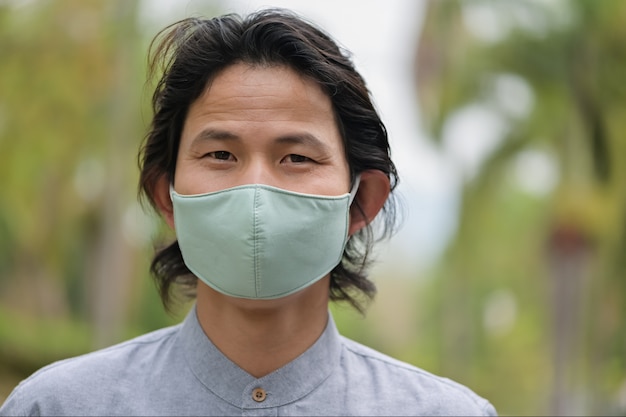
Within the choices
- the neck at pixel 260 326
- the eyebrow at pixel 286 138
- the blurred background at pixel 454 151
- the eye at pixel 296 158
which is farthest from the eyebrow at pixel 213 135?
the blurred background at pixel 454 151

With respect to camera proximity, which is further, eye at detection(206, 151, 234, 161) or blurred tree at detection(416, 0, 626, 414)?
blurred tree at detection(416, 0, 626, 414)

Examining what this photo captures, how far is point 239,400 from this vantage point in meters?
2.43

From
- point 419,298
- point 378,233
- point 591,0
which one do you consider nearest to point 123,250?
point 591,0

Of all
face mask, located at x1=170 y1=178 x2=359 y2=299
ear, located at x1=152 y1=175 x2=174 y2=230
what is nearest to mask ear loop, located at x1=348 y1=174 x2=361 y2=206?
face mask, located at x1=170 y1=178 x2=359 y2=299

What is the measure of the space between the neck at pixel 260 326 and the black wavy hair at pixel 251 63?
0.33 meters

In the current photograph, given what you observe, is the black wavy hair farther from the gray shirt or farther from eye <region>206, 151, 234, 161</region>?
the gray shirt

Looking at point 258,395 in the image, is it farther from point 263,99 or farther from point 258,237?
point 263,99

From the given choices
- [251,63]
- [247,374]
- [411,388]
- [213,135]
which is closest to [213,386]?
[247,374]

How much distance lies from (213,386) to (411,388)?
18.3 inches

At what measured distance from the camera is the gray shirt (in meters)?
2.40

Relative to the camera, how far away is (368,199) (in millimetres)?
2656

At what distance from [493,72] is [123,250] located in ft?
30.4

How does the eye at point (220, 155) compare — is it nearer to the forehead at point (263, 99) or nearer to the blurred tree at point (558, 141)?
the forehead at point (263, 99)

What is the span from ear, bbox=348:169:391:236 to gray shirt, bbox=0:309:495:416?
0.27 metres
